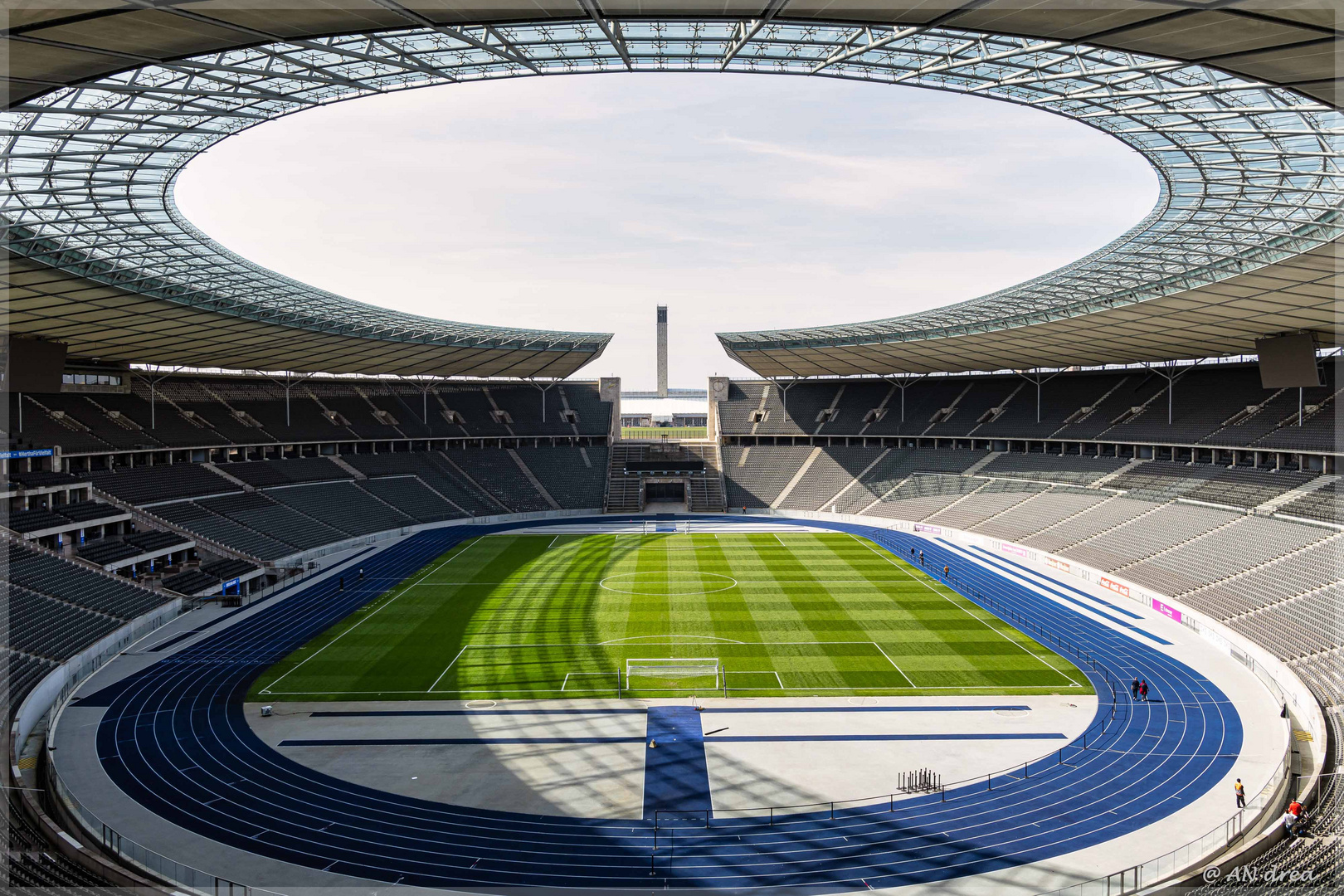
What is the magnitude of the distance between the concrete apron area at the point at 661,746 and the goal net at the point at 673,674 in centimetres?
136

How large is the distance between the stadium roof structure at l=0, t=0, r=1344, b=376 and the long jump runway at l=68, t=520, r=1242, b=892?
596 inches

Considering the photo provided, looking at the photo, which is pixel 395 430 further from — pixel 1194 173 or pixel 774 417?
pixel 1194 173

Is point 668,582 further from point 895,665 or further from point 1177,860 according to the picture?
point 1177,860

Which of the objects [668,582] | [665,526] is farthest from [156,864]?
[665,526]

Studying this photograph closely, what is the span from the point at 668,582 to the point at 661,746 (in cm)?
1933

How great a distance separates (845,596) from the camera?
37.5m

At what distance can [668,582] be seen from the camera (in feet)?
133

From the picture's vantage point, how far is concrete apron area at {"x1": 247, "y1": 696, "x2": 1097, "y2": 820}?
18.7 metres

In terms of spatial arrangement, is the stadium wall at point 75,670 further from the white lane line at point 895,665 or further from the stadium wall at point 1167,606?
the stadium wall at point 1167,606

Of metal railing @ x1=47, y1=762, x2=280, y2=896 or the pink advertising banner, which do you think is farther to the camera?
the pink advertising banner

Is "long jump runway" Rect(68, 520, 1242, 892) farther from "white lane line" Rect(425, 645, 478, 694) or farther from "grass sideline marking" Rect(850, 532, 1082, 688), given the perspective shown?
"white lane line" Rect(425, 645, 478, 694)

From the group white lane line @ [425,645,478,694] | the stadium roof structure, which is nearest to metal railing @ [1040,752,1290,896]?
the stadium roof structure

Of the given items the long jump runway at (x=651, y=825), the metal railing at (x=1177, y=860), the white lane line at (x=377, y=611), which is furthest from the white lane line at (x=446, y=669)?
the metal railing at (x=1177, y=860)

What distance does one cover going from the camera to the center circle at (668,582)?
38.8 metres
